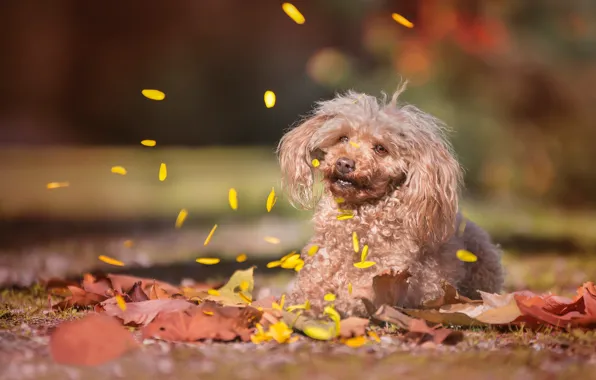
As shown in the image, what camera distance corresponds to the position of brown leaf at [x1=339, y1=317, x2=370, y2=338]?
14.1ft

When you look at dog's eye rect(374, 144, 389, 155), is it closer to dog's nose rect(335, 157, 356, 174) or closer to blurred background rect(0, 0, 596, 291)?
dog's nose rect(335, 157, 356, 174)

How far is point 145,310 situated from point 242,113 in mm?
17084

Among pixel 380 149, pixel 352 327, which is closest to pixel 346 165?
pixel 380 149

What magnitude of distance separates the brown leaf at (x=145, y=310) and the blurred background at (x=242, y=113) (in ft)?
7.90

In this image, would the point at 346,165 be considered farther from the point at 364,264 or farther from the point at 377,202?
the point at 364,264

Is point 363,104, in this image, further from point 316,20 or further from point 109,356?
point 316,20

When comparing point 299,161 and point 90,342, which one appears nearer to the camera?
point 90,342

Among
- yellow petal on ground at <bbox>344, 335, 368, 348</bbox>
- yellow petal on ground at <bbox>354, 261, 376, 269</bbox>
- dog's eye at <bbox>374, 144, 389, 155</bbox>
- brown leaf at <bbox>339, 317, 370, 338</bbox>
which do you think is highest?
dog's eye at <bbox>374, 144, 389, 155</bbox>

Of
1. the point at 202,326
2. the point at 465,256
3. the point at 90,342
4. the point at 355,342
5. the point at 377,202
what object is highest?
the point at 377,202

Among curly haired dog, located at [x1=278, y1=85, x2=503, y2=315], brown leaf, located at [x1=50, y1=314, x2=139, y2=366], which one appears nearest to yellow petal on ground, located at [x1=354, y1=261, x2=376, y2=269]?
curly haired dog, located at [x1=278, y1=85, x2=503, y2=315]

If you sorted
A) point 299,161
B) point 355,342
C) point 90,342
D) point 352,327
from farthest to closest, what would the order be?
point 299,161 → point 352,327 → point 355,342 → point 90,342

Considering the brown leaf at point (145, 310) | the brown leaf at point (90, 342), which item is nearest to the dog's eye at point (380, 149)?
the brown leaf at point (145, 310)

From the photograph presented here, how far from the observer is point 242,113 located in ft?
70.9

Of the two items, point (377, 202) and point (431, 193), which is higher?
point (431, 193)
